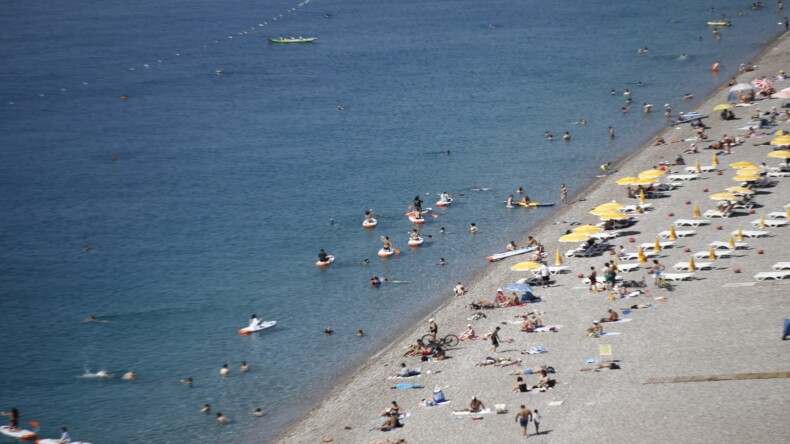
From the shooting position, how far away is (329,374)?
43938 millimetres

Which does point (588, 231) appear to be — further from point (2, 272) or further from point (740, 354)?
point (2, 272)

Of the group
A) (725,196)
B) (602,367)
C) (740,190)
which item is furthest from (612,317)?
(740,190)

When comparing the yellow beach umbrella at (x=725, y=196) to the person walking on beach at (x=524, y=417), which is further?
the yellow beach umbrella at (x=725, y=196)

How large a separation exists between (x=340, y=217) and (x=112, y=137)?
30.8m

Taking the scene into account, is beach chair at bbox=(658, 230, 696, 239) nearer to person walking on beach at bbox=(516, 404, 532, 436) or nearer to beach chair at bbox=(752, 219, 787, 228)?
beach chair at bbox=(752, 219, 787, 228)

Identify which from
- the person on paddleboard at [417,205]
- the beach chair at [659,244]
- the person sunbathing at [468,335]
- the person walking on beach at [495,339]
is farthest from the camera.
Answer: the person on paddleboard at [417,205]

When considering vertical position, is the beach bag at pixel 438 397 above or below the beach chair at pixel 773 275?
below

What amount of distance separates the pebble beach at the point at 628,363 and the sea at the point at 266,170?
3.29 m

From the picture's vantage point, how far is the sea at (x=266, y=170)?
150ft

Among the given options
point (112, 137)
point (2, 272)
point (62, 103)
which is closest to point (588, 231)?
point (2, 272)

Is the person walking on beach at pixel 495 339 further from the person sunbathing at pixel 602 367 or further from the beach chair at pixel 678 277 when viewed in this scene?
the beach chair at pixel 678 277

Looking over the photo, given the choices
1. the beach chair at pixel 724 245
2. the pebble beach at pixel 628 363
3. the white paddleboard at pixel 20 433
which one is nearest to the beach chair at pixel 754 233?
the pebble beach at pixel 628 363

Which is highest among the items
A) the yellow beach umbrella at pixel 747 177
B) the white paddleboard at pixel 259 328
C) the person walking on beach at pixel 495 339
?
the yellow beach umbrella at pixel 747 177

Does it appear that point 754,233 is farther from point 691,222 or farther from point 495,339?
point 495,339
